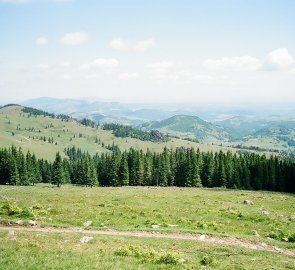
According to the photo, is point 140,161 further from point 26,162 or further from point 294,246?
point 294,246

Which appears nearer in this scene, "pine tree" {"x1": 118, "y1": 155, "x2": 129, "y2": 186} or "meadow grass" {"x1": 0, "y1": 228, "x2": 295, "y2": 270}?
"meadow grass" {"x1": 0, "y1": 228, "x2": 295, "y2": 270}

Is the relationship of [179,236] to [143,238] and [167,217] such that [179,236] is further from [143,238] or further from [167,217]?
[167,217]

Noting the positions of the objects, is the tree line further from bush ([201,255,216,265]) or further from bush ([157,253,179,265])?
bush ([157,253,179,265])

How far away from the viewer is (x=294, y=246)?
26.8 m

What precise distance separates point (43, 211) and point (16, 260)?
68.6 feet

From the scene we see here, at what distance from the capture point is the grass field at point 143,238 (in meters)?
17.8

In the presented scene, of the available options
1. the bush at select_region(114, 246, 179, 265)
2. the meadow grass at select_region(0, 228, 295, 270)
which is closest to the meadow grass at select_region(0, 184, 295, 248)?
the meadow grass at select_region(0, 228, 295, 270)

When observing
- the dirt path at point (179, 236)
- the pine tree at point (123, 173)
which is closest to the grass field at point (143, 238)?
the dirt path at point (179, 236)

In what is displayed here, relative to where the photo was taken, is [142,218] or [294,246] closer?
Result: [294,246]

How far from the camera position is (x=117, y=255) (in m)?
19.3

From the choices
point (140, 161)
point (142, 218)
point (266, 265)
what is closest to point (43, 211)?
point (142, 218)

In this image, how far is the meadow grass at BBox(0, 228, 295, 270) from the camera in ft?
54.8

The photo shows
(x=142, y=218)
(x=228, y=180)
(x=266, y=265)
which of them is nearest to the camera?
(x=266, y=265)

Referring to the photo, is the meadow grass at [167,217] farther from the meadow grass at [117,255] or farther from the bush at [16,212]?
the meadow grass at [117,255]
